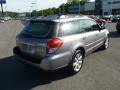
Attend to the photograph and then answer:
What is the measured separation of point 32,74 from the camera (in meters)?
6.24

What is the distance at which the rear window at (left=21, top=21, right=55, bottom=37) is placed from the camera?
18.3ft

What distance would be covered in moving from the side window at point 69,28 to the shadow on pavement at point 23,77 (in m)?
1.24

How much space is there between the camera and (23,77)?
19.6 ft

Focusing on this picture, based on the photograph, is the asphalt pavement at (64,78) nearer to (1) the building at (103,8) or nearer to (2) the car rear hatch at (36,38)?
(2) the car rear hatch at (36,38)

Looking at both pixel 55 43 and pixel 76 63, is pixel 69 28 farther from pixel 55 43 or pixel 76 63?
pixel 76 63

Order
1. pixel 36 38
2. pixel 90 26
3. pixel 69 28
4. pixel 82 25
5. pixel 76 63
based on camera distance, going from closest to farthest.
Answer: pixel 36 38 → pixel 69 28 → pixel 76 63 → pixel 82 25 → pixel 90 26

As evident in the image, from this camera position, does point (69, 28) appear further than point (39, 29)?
Yes

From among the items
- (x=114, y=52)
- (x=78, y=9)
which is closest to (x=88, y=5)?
(x=78, y=9)

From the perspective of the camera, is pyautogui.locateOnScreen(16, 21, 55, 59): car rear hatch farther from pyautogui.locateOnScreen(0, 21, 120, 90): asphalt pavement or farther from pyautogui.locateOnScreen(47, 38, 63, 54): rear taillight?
pyautogui.locateOnScreen(0, 21, 120, 90): asphalt pavement

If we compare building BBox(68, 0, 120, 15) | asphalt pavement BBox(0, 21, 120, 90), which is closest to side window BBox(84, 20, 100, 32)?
asphalt pavement BBox(0, 21, 120, 90)

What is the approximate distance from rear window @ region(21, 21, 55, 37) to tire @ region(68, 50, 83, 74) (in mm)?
1060

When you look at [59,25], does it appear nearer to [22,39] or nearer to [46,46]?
[46,46]

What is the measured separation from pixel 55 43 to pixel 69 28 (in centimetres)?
86

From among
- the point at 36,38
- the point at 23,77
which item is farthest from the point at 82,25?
the point at 23,77
